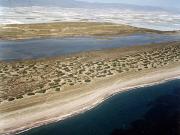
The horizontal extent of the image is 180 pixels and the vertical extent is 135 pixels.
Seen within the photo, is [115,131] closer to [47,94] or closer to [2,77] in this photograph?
[47,94]

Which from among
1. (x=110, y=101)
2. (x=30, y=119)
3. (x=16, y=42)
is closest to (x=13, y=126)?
(x=30, y=119)

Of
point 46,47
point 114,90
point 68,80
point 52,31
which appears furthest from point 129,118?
point 52,31

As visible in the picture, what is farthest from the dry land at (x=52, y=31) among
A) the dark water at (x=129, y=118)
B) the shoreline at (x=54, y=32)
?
the dark water at (x=129, y=118)

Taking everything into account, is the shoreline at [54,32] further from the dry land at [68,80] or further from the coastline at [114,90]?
the coastline at [114,90]

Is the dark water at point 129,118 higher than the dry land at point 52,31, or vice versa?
the dry land at point 52,31

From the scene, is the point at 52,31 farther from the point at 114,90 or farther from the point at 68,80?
the point at 114,90

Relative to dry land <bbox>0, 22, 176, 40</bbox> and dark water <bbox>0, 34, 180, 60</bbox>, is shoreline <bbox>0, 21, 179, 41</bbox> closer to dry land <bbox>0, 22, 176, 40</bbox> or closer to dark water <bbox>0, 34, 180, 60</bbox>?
dry land <bbox>0, 22, 176, 40</bbox>
